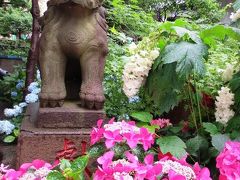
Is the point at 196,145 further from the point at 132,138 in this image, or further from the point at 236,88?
the point at 132,138

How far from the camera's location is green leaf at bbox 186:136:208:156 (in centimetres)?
184

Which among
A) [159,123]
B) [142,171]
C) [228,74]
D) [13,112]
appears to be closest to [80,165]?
[142,171]

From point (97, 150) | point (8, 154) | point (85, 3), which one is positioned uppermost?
point (85, 3)

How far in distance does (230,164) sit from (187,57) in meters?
0.59

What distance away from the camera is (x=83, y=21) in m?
2.09

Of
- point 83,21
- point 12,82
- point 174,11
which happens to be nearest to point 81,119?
point 83,21

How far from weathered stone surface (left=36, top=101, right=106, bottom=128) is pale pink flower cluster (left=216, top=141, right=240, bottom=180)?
3.31 feet

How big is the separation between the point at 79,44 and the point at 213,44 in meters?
0.73

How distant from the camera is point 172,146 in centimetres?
160

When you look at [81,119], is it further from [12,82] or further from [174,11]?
[174,11]

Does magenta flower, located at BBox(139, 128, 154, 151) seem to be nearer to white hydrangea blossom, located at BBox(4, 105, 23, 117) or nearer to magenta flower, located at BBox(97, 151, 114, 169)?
magenta flower, located at BBox(97, 151, 114, 169)

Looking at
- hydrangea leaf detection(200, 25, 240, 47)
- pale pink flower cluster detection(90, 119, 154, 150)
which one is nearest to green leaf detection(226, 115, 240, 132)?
hydrangea leaf detection(200, 25, 240, 47)

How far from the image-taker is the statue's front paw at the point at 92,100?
211 centimetres

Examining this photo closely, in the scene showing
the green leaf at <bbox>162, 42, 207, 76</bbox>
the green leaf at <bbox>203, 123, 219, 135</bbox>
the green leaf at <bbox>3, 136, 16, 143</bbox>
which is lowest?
the green leaf at <bbox>3, 136, 16, 143</bbox>
